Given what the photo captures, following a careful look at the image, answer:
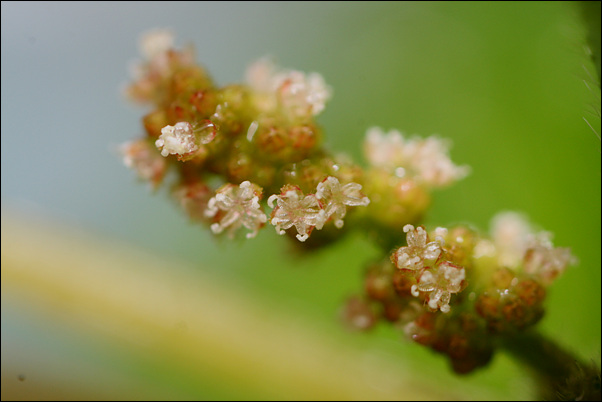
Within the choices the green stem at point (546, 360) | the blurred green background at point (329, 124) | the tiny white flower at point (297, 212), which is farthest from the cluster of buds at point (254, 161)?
the blurred green background at point (329, 124)

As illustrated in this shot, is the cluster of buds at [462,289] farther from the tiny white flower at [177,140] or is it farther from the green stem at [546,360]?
the tiny white flower at [177,140]

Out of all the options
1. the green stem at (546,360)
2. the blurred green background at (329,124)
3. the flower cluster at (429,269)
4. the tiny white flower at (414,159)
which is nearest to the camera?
the flower cluster at (429,269)

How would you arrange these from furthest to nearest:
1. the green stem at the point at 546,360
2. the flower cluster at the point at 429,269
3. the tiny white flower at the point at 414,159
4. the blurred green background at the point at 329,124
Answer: the blurred green background at the point at 329,124 → the tiny white flower at the point at 414,159 → the green stem at the point at 546,360 → the flower cluster at the point at 429,269

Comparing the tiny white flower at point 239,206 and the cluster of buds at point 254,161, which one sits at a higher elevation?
the cluster of buds at point 254,161

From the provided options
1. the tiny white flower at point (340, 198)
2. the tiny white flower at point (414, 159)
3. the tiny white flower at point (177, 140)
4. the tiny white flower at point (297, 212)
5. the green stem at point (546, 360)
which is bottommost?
the green stem at point (546, 360)

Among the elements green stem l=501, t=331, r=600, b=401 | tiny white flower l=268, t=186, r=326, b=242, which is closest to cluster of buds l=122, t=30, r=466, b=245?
tiny white flower l=268, t=186, r=326, b=242

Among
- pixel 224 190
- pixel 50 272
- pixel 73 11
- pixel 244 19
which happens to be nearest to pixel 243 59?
pixel 244 19

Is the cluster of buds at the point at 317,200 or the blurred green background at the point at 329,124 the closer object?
the cluster of buds at the point at 317,200
